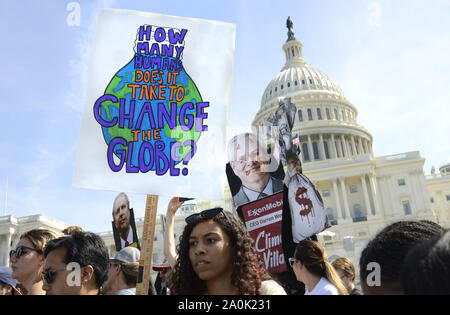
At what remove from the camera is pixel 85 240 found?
145 inches

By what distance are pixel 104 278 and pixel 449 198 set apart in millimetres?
72947

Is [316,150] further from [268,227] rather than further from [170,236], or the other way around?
[170,236]

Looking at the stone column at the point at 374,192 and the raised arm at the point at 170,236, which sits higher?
the stone column at the point at 374,192

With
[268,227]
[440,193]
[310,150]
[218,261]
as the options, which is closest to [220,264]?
[218,261]

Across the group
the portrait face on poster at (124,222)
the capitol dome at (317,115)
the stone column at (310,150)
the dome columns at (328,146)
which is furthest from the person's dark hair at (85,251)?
the dome columns at (328,146)

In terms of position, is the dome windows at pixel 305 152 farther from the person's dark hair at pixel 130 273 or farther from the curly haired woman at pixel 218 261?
the curly haired woman at pixel 218 261

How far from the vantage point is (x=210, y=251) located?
312 cm

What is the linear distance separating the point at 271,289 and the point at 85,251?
5.62 ft

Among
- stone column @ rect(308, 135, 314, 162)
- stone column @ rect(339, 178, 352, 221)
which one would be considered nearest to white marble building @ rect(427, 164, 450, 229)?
stone column @ rect(339, 178, 352, 221)

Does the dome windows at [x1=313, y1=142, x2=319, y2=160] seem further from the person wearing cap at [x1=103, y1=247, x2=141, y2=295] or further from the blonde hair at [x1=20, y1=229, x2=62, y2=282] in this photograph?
the blonde hair at [x1=20, y1=229, x2=62, y2=282]

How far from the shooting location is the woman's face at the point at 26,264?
4328 mm

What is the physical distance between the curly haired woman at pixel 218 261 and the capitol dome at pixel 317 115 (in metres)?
56.7
